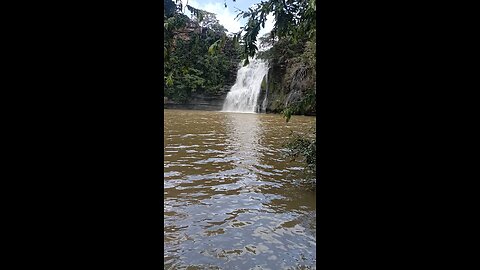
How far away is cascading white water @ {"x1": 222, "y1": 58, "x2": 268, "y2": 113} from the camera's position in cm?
2289

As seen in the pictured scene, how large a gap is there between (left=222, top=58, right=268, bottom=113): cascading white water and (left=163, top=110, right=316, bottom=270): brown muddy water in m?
17.3

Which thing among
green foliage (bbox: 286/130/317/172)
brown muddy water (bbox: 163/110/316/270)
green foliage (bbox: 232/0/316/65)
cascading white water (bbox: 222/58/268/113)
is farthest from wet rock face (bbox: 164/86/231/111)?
green foliage (bbox: 232/0/316/65)

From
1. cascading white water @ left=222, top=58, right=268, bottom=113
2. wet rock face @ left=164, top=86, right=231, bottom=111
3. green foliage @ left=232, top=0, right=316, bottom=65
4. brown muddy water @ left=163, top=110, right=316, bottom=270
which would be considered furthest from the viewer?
wet rock face @ left=164, top=86, right=231, bottom=111

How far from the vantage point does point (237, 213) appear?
312 centimetres

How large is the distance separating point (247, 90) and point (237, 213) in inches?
840

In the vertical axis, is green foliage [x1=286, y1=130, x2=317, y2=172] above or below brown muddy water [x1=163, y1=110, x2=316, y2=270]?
above

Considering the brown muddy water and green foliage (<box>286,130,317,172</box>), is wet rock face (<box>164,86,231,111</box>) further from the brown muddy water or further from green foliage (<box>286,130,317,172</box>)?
green foliage (<box>286,130,317,172</box>)

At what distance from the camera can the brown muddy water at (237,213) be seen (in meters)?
2.24

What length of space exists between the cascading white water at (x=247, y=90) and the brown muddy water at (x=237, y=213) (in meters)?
17.3

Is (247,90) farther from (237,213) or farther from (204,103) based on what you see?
(237,213)

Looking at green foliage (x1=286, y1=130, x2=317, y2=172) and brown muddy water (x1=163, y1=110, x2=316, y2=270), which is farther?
green foliage (x1=286, y1=130, x2=317, y2=172)
